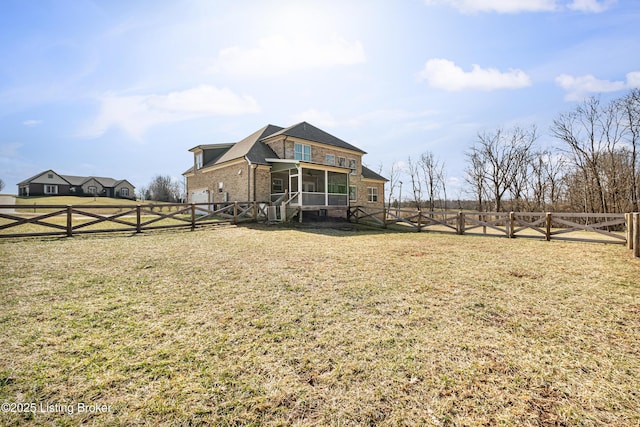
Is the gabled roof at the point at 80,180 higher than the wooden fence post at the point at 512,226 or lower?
higher

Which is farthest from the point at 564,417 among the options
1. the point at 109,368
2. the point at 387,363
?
the point at 109,368

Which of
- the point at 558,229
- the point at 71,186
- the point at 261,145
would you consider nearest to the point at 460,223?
the point at 558,229

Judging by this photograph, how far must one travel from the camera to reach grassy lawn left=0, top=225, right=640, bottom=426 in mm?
2215

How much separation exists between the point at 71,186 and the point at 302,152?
57398mm

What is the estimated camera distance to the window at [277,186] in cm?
2009

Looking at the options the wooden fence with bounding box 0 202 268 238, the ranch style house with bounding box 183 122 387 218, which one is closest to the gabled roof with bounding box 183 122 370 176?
the ranch style house with bounding box 183 122 387 218

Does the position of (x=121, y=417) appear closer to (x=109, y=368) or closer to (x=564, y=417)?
(x=109, y=368)

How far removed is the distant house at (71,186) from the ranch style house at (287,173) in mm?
43959

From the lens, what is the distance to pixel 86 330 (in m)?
3.39

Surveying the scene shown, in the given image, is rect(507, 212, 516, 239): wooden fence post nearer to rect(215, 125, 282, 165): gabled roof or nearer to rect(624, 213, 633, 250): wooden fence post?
rect(624, 213, 633, 250): wooden fence post

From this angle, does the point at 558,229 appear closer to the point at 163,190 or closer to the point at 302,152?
the point at 302,152

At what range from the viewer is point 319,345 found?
312cm

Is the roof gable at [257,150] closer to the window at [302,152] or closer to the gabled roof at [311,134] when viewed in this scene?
the gabled roof at [311,134]

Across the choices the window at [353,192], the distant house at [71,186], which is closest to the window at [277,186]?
the window at [353,192]
